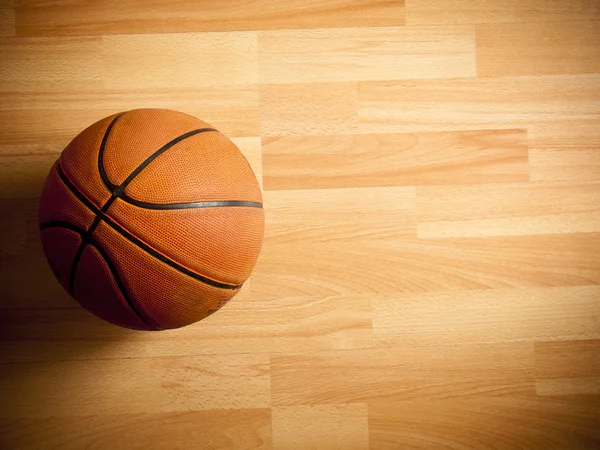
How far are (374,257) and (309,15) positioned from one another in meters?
0.72

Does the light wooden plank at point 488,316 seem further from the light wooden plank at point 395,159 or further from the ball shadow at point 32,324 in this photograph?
the ball shadow at point 32,324

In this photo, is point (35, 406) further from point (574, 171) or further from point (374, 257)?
point (574, 171)

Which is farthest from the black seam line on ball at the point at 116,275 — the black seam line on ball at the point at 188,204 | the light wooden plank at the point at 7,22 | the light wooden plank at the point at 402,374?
the light wooden plank at the point at 7,22

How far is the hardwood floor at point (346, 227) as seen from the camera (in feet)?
4.48

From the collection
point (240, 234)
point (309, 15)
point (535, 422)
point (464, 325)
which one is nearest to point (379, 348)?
point (464, 325)

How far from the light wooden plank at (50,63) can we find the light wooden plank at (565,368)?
1519 mm

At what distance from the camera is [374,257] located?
138 cm

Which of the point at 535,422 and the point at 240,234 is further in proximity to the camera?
the point at 535,422

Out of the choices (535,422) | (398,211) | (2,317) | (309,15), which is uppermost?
(309,15)

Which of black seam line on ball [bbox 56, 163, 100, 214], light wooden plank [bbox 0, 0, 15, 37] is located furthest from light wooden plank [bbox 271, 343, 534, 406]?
light wooden plank [bbox 0, 0, 15, 37]

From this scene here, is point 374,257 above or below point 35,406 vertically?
above

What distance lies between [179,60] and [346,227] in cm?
68

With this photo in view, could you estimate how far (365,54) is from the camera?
140 cm

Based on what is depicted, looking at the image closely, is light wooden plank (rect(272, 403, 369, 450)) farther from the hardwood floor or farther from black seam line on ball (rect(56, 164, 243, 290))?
black seam line on ball (rect(56, 164, 243, 290))
